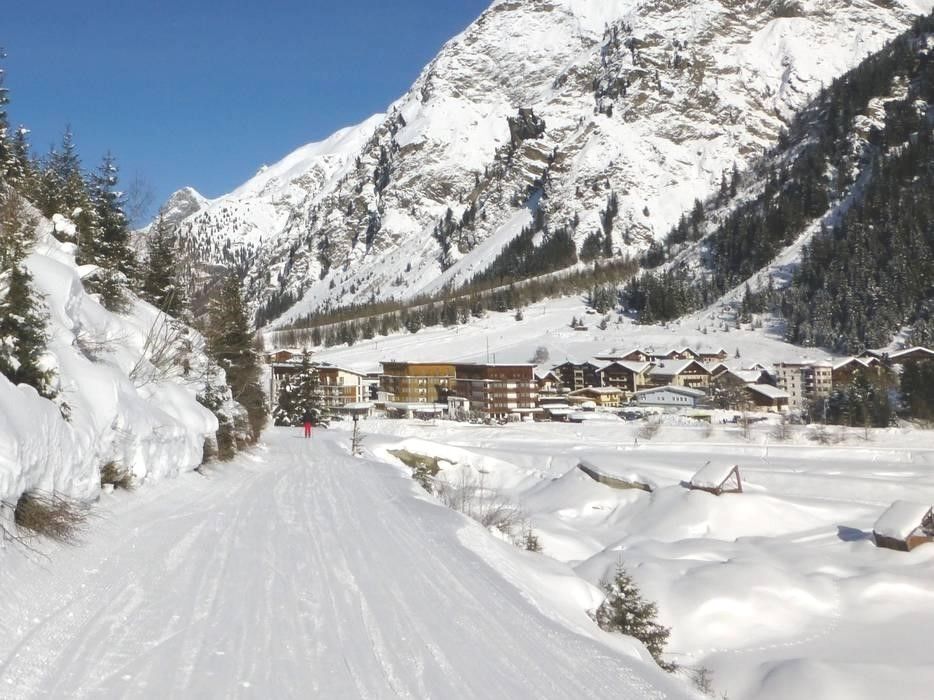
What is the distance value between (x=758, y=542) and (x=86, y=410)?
83.7 ft

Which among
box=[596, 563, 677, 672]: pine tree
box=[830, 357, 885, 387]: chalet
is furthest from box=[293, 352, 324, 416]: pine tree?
box=[830, 357, 885, 387]: chalet

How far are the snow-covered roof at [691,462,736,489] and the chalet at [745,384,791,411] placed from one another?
150ft

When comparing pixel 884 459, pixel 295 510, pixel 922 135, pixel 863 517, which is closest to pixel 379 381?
pixel 884 459

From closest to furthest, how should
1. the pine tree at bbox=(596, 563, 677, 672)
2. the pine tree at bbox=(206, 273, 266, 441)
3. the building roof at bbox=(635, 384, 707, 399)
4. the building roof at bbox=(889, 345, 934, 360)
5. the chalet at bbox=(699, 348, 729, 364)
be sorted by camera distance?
1. the pine tree at bbox=(596, 563, 677, 672)
2. the pine tree at bbox=(206, 273, 266, 441)
3. the building roof at bbox=(889, 345, 934, 360)
4. the building roof at bbox=(635, 384, 707, 399)
5. the chalet at bbox=(699, 348, 729, 364)

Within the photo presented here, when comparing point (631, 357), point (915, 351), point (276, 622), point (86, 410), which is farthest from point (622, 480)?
point (631, 357)

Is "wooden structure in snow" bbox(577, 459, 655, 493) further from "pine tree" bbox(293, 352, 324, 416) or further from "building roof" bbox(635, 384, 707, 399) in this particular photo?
"building roof" bbox(635, 384, 707, 399)

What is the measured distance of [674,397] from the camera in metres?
76.3

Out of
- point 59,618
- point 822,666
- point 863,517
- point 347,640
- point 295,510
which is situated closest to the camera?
point 59,618

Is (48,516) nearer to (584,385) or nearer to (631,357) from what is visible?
(584,385)

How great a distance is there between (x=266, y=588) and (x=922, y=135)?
525ft

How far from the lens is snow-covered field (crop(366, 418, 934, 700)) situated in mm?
15625

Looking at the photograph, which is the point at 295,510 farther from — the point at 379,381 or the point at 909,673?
the point at 379,381

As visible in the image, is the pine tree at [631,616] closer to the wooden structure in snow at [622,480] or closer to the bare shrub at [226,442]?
the bare shrub at [226,442]

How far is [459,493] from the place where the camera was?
24.7m
